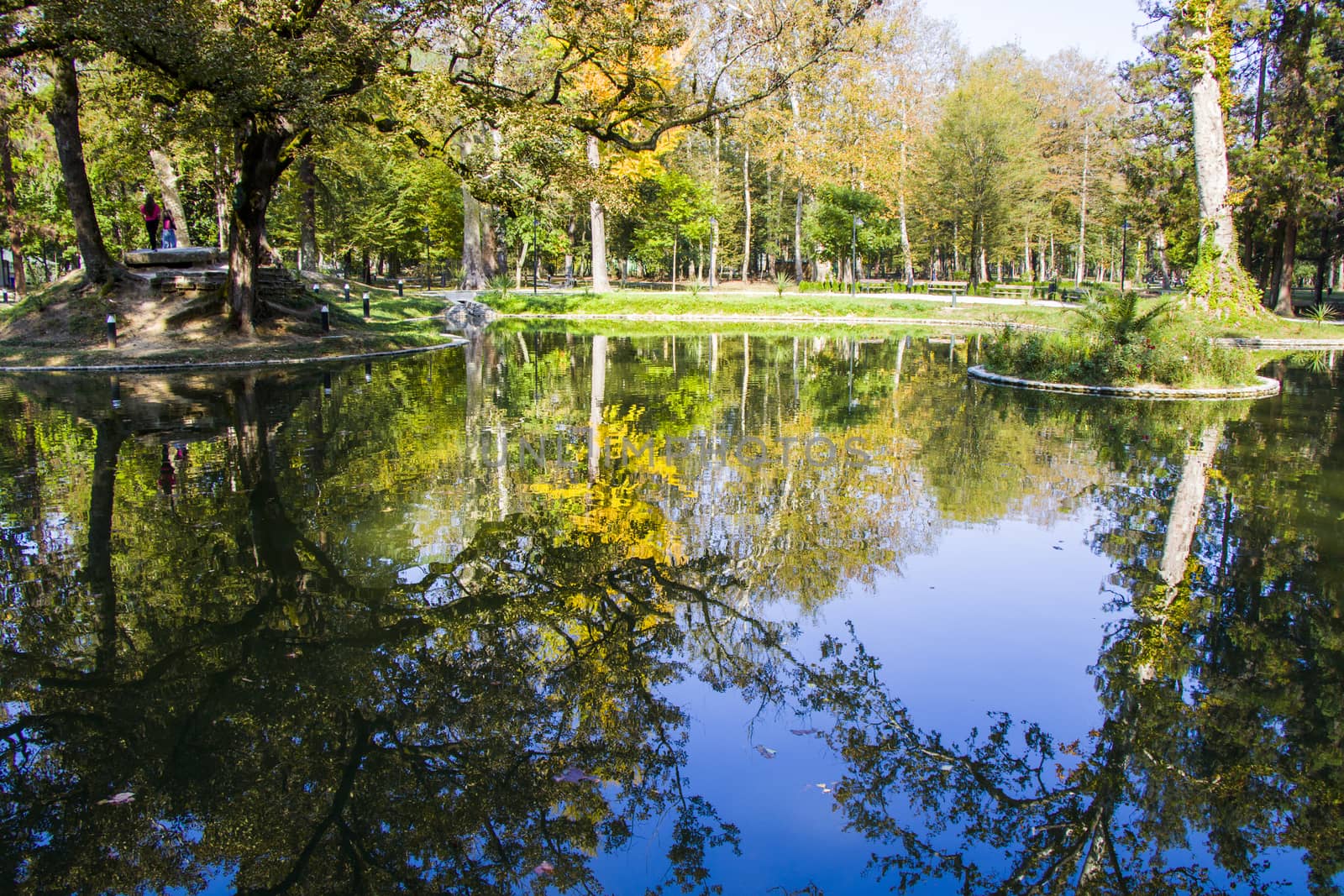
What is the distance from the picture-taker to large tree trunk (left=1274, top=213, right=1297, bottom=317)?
34781 mm

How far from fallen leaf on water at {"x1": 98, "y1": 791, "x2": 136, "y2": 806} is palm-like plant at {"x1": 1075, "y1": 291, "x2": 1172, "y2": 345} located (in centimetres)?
1656

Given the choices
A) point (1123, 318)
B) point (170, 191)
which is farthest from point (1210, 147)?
point (170, 191)

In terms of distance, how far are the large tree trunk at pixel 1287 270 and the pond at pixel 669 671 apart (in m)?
30.6

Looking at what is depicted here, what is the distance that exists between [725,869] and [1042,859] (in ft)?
4.39

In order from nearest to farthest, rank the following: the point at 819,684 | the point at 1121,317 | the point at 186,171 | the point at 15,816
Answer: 1. the point at 15,816
2. the point at 819,684
3. the point at 1121,317
4. the point at 186,171

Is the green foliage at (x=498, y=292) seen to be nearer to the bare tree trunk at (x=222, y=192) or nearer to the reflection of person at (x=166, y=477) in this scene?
the bare tree trunk at (x=222, y=192)

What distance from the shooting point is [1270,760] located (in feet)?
14.1

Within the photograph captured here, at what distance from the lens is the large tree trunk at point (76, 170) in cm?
2036

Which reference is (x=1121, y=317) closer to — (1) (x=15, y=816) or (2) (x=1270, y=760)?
(2) (x=1270, y=760)

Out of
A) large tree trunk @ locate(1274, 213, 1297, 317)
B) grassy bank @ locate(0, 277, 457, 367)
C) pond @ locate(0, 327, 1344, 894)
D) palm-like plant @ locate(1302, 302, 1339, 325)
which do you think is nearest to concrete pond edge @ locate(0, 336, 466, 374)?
grassy bank @ locate(0, 277, 457, 367)

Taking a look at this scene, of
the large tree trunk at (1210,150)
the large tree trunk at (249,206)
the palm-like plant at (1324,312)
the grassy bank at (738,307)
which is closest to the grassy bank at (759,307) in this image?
the grassy bank at (738,307)

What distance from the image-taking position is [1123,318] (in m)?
16.4

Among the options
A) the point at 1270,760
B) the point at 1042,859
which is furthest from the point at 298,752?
the point at 1270,760

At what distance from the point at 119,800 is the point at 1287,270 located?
4211 cm
